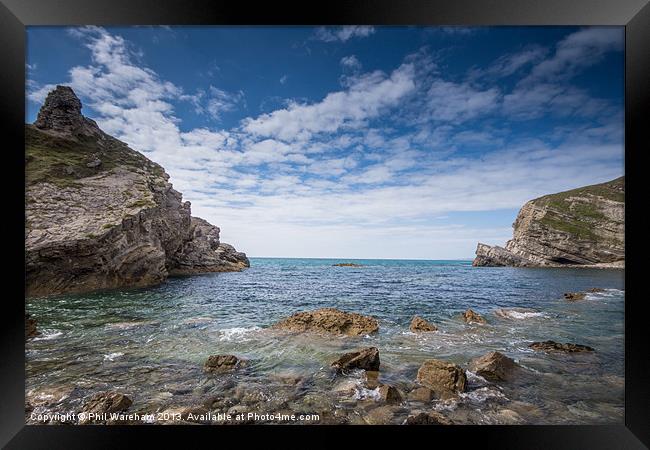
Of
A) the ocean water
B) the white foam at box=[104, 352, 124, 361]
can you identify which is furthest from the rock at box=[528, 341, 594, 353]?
the white foam at box=[104, 352, 124, 361]

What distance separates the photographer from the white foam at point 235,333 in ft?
24.3

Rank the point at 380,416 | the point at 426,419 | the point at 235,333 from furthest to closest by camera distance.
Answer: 1. the point at 235,333
2. the point at 380,416
3. the point at 426,419

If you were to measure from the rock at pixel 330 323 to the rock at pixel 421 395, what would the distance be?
3673mm

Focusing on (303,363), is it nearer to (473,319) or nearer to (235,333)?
(235,333)

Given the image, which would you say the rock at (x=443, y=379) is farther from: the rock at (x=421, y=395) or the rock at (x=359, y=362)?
the rock at (x=359, y=362)

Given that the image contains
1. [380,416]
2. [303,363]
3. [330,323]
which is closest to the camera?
[380,416]

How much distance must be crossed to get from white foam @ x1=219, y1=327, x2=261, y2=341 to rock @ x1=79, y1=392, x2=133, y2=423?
3315mm

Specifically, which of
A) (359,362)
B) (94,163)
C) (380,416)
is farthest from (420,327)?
(94,163)

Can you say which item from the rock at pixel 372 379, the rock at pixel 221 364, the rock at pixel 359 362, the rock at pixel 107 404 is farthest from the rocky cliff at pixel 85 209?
the rock at pixel 372 379

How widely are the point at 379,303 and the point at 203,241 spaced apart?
31.1m

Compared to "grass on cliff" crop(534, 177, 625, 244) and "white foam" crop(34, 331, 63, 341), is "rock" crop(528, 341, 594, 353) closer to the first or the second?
"white foam" crop(34, 331, 63, 341)

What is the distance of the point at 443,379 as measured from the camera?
438cm

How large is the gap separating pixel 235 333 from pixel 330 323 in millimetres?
3252

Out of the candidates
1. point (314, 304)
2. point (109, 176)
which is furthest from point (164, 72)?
point (109, 176)
